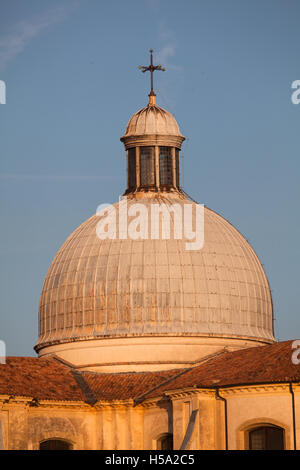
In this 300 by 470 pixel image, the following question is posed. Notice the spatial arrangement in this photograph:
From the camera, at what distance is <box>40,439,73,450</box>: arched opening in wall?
77125mm

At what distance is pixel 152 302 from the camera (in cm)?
8144

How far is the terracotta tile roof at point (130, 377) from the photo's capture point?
73812mm

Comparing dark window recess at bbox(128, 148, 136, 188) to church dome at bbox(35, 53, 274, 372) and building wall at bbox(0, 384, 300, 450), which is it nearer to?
church dome at bbox(35, 53, 274, 372)

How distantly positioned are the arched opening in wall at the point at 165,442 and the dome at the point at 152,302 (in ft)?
16.5

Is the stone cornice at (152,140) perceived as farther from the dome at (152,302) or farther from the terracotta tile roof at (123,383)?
the terracotta tile roof at (123,383)

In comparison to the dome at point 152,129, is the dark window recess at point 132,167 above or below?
below

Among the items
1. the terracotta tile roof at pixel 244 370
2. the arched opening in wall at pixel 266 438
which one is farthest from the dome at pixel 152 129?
the arched opening in wall at pixel 266 438

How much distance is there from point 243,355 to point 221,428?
5624 millimetres

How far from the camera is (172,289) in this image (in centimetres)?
8169

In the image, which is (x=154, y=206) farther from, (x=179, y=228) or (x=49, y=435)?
(x=49, y=435)

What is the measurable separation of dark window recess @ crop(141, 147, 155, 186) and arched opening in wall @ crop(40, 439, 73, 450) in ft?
51.6

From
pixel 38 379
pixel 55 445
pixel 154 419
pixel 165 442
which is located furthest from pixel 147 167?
pixel 55 445
